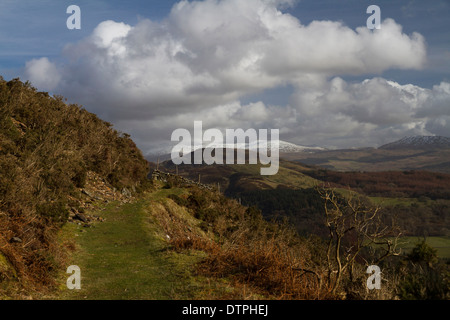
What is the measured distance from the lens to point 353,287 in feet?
26.6

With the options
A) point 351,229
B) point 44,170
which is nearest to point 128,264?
point 351,229

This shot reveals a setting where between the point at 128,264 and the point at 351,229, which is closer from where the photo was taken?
the point at 351,229

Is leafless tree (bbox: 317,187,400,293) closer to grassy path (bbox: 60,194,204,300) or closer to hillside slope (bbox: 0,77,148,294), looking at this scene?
grassy path (bbox: 60,194,204,300)

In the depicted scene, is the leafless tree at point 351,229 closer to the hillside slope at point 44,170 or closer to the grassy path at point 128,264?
the grassy path at point 128,264

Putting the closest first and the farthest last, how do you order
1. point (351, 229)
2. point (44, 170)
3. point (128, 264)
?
point (351, 229), point (128, 264), point (44, 170)

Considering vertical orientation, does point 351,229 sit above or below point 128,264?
above

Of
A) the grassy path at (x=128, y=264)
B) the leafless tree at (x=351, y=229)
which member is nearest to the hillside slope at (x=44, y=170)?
the grassy path at (x=128, y=264)

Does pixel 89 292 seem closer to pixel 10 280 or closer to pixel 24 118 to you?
pixel 10 280

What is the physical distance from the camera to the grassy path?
8.78 m

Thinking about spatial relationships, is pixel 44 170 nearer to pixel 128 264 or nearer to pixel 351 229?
pixel 128 264

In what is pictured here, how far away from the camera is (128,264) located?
11.7 meters

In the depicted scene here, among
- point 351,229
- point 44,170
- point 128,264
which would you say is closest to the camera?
point 351,229

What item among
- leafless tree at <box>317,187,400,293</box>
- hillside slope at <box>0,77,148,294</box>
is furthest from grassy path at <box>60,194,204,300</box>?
leafless tree at <box>317,187,400,293</box>

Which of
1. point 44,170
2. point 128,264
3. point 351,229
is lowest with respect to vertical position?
point 128,264
